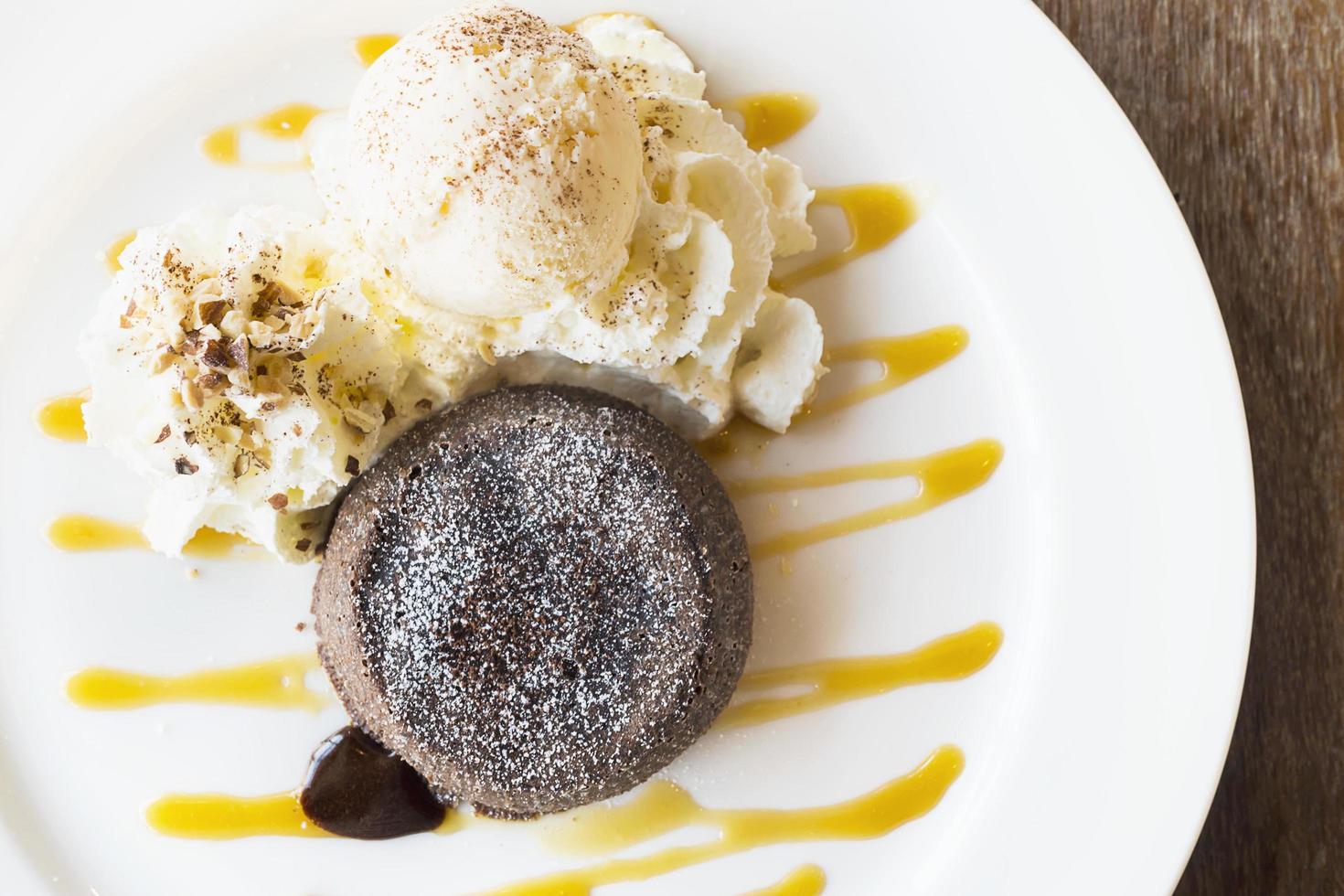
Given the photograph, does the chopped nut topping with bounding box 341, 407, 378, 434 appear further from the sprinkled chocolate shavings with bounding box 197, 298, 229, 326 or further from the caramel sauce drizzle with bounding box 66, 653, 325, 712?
the caramel sauce drizzle with bounding box 66, 653, 325, 712

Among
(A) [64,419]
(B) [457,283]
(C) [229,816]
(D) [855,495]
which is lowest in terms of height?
(C) [229,816]

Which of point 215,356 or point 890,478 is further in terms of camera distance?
point 890,478

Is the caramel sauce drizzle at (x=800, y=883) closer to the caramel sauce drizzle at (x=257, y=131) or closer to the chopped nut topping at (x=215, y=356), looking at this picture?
the chopped nut topping at (x=215, y=356)

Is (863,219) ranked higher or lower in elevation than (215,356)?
higher

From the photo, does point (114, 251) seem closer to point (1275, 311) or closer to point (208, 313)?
point (208, 313)

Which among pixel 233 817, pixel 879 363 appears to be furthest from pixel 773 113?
pixel 233 817

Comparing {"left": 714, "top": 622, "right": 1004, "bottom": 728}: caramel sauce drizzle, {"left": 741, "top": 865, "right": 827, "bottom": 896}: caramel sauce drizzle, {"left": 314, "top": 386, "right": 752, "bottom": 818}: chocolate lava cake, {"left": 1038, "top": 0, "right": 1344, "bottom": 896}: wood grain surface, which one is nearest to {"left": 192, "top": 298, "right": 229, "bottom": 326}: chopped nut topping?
{"left": 314, "top": 386, "right": 752, "bottom": 818}: chocolate lava cake

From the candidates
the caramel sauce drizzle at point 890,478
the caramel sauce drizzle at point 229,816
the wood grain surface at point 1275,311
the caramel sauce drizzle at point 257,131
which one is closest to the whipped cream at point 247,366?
the caramel sauce drizzle at point 257,131
